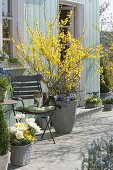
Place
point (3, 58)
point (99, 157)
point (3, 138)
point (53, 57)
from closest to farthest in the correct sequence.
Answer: point (99, 157)
point (3, 138)
point (3, 58)
point (53, 57)

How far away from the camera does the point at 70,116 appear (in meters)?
7.07

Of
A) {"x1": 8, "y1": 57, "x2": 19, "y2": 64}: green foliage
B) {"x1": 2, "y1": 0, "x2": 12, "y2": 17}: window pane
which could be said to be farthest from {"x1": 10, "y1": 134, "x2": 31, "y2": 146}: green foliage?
{"x1": 2, "y1": 0, "x2": 12, "y2": 17}: window pane

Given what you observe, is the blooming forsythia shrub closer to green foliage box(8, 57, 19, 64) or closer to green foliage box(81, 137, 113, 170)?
green foliage box(8, 57, 19, 64)

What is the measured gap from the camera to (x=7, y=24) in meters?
7.25

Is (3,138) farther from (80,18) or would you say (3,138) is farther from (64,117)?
(80,18)

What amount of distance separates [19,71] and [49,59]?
1.95ft

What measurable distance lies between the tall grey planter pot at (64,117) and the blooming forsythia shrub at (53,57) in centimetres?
61

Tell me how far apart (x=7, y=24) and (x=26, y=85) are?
3.80 feet

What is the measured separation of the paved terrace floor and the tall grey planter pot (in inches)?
5.2

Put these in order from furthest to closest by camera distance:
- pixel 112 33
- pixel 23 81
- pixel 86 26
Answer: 1. pixel 112 33
2. pixel 86 26
3. pixel 23 81

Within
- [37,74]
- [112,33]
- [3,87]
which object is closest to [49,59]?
[37,74]

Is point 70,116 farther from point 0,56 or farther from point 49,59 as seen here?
point 0,56

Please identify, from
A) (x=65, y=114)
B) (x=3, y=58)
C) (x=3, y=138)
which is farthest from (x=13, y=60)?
(x=3, y=138)

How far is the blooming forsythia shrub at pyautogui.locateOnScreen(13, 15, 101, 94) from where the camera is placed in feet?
23.9
